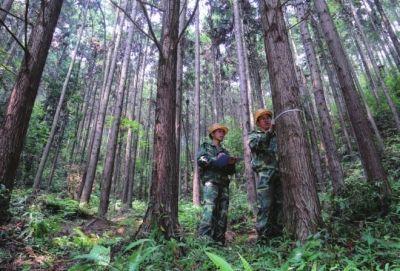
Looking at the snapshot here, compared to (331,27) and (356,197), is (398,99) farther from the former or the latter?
(356,197)

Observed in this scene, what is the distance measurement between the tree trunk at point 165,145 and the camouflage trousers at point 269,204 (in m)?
1.26

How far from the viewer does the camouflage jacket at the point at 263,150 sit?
488cm

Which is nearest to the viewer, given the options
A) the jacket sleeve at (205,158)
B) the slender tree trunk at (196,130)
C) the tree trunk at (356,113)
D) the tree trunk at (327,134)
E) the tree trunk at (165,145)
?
the tree trunk at (165,145)

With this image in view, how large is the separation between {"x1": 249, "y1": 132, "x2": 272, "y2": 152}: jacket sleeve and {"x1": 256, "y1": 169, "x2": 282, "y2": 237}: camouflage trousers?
37cm

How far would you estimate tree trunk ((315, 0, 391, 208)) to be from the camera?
19.5 ft

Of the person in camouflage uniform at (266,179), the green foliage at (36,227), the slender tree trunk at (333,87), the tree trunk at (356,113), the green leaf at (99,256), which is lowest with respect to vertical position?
the green leaf at (99,256)

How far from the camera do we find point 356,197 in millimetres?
4414

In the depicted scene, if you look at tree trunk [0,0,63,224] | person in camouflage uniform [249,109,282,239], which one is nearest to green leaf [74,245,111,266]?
tree trunk [0,0,63,224]

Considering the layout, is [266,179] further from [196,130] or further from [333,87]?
[333,87]

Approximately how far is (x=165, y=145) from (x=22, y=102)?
91.2 inches

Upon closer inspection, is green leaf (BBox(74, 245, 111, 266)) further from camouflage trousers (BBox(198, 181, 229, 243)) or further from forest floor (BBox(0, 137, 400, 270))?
camouflage trousers (BBox(198, 181, 229, 243))

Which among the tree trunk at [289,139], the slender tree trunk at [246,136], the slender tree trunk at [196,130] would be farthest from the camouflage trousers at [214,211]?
the slender tree trunk at [196,130]

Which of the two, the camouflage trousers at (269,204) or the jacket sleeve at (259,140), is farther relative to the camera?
the jacket sleeve at (259,140)

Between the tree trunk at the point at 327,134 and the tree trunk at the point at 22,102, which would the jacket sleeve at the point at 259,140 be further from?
the tree trunk at the point at 327,134
